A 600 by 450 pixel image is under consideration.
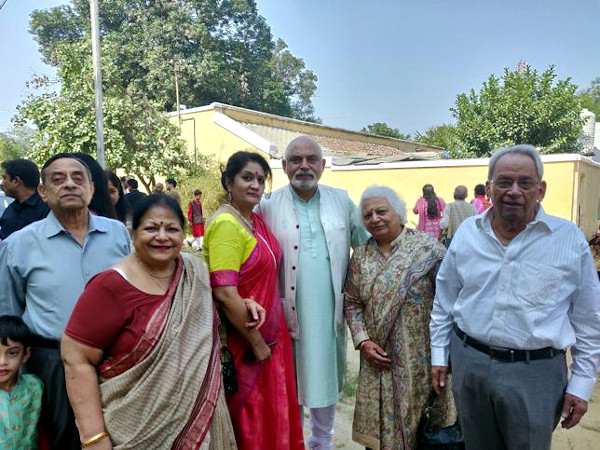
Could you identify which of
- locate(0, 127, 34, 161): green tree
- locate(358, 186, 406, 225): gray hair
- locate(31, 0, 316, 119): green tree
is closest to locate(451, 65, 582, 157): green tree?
locate(31, 0, 316, 119): green tree

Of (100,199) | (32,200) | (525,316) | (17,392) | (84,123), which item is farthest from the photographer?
(84,123)

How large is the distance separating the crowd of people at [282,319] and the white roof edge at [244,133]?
483 inches

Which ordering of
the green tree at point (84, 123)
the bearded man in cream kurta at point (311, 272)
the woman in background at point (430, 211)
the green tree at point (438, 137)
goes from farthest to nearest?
the green tree at point (438, 137)
the green tree at point (84, 123)
the woman in background at point (430, 211)
the bearded man in cream kurta at point (311, 272)

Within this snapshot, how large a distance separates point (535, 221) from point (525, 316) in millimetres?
398

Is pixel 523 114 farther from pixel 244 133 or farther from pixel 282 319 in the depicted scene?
pixel 282 319

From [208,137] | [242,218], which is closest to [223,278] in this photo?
[242,218]

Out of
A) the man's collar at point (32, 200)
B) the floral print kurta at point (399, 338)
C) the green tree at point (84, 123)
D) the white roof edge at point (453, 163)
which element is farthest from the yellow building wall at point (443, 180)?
the floral print kurta at point (399, 338)

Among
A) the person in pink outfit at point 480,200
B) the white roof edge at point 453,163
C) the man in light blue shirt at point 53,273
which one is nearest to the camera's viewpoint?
the man in light blue shirt at point 53,273

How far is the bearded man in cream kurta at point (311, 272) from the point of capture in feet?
8.56

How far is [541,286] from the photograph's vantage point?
190 centimetres

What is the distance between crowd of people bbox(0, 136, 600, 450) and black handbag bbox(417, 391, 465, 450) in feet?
0.12

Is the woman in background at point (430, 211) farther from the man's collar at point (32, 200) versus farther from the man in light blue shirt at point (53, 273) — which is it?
the man in light blue shirt at point (53, 273)

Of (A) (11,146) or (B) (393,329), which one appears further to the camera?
(A) (11,146)

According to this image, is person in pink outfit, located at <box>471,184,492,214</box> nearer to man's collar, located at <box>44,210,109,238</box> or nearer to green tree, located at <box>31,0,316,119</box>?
man's collar, located at <box>44,210,109,238</box>
